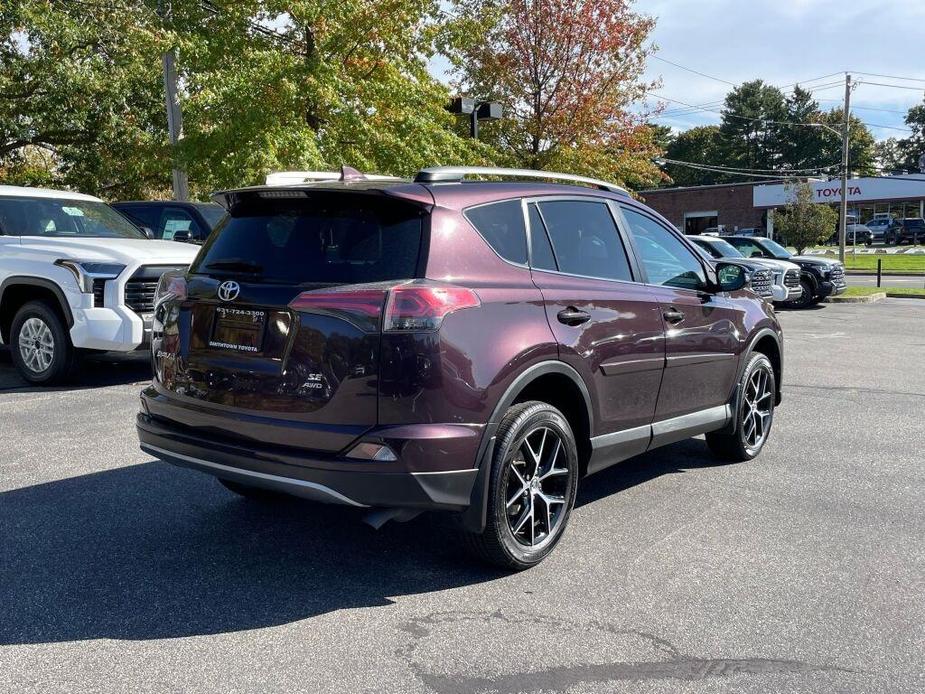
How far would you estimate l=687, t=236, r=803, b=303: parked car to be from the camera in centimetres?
1881

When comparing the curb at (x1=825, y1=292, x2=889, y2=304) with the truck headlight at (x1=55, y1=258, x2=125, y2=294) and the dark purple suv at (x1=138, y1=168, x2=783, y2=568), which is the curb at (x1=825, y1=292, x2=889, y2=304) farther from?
the dark purple suv at (x1=138, y1=168, x2=783, y2=568)

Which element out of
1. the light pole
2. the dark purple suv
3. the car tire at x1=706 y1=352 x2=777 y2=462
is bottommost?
the car tire at x1=706 y1=352 x2=777 y2=462

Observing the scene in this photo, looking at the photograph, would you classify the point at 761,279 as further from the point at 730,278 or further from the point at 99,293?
the point at 99,293

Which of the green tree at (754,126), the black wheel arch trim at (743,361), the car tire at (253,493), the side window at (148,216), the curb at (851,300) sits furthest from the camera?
the green tree at (754,126)

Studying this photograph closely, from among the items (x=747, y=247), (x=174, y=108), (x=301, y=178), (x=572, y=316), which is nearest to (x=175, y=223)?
(x=174, y=108)

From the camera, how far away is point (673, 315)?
16.8ft

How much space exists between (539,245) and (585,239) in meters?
0.48

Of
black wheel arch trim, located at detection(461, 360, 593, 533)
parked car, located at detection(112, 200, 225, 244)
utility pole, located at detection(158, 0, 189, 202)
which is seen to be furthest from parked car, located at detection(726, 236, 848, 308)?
black wheel arch trim, located at detection(461, 360, 593, 533)

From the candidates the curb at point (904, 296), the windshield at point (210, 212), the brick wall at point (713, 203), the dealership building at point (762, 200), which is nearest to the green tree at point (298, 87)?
the windshield at point (210, 212)

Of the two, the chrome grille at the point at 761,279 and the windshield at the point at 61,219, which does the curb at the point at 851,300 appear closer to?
the chrome grille at the point at 761,279

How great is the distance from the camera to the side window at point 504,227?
4035 millimetres

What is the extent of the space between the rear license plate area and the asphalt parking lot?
3.45 feet

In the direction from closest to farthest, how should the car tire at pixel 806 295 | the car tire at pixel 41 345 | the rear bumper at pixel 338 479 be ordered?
the rear bumper at pixel 338 479 → the car tire at pixel 41 345 → the car tire at pixel 806 295

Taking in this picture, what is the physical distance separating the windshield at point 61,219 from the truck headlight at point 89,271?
4.49 ft
